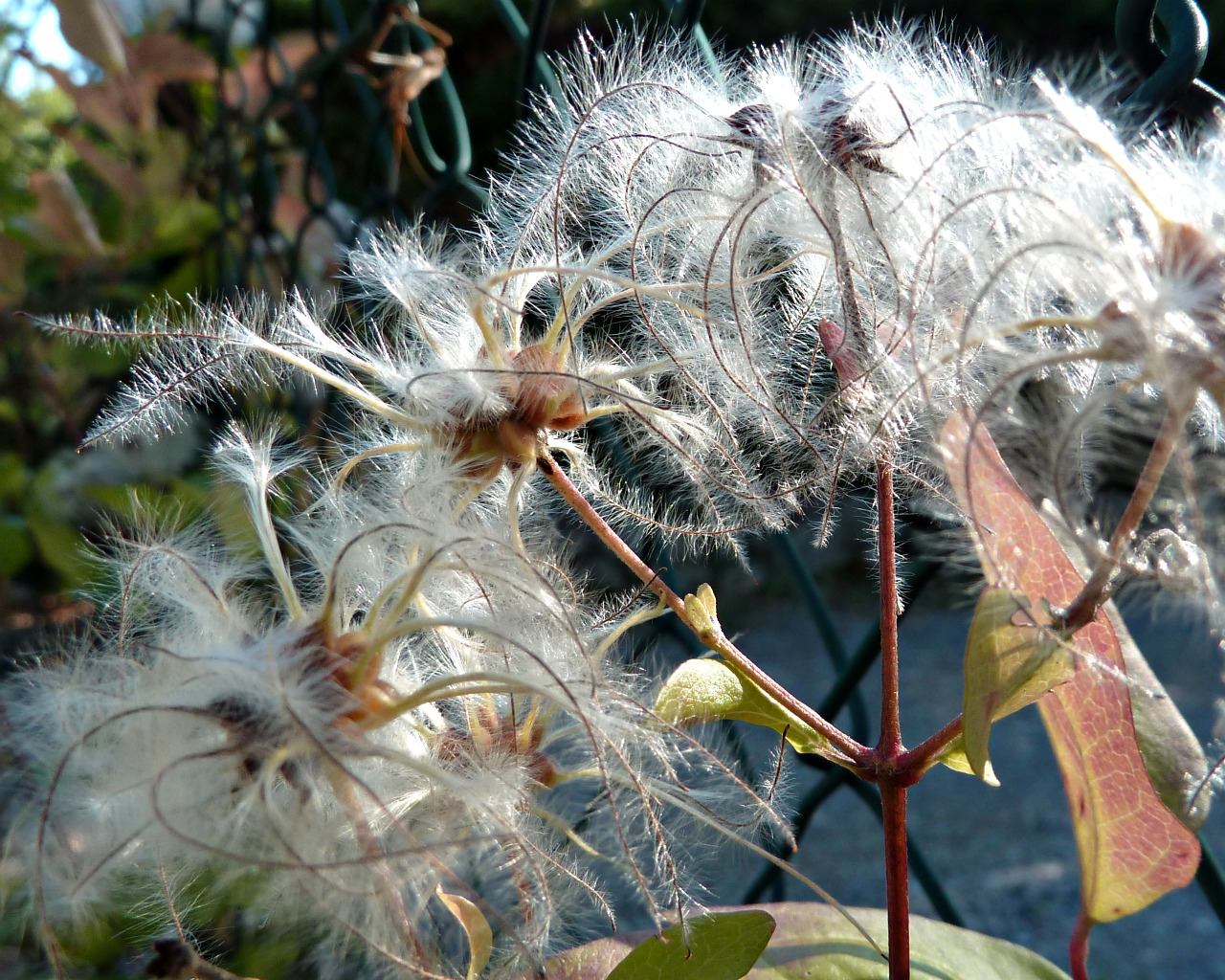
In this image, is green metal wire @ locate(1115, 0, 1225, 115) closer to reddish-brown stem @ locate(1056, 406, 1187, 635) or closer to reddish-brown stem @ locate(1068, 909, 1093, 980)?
reddish-brown stem @ locate(1056, 406, 1187, 635)

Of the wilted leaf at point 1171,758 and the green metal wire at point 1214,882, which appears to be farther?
the green metal wire at point 1214,882

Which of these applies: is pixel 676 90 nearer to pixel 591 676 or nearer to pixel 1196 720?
pixel 591 676

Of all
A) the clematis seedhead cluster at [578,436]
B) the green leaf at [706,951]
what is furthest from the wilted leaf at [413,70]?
the green leaf at [706,951]

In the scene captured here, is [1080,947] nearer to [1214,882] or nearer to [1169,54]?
[1214,882]

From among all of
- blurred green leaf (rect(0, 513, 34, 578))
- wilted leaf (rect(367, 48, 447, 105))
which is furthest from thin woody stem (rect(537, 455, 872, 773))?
blurred green leaf (rect(0, 513, 34, 578))

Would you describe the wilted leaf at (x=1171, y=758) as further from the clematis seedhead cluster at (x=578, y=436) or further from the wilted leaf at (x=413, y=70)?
the wilted leaf at (x=413, y=70)

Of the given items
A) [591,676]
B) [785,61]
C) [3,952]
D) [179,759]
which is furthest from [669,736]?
[3,952]
